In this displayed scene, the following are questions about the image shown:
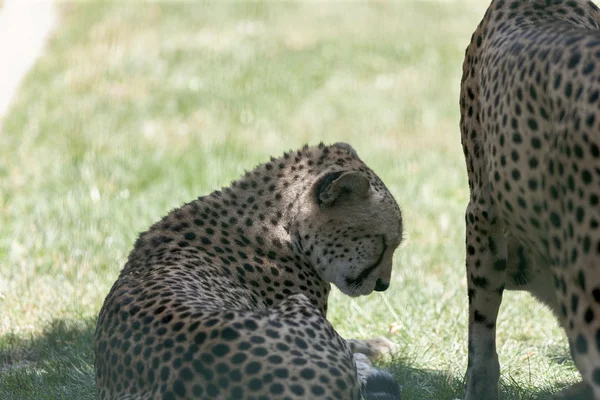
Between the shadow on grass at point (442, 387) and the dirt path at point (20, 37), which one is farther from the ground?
the dirt path at point (20, 37)

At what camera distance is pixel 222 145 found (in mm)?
8711

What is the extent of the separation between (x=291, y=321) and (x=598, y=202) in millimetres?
1101

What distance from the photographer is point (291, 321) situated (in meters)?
3.36

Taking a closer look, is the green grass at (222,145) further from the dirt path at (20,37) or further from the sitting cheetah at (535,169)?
the sitting cheetah at (535,169)

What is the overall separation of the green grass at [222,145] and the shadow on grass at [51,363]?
0.01m

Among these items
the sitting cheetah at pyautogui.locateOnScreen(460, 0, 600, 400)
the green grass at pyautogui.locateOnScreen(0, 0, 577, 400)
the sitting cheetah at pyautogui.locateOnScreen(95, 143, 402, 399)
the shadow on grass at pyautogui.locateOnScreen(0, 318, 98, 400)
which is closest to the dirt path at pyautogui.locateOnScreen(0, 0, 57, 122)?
the green grass at pyautogui.locateOnScreen(0, 0, 577, 400)

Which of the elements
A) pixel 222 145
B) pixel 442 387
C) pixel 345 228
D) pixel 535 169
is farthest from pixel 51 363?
pixel 222 145

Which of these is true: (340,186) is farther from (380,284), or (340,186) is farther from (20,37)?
(20,37)

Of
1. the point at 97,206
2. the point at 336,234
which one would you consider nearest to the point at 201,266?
the point at 336,234

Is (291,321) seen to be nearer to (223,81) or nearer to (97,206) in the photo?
(97,206)

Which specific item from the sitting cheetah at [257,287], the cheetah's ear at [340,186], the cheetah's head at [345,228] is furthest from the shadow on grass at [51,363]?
the cheetah's ear at [340,186]

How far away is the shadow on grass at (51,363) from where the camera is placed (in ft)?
14.0

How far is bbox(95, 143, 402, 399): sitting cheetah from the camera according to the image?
10.3 feet

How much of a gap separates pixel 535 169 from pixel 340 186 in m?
1.14
